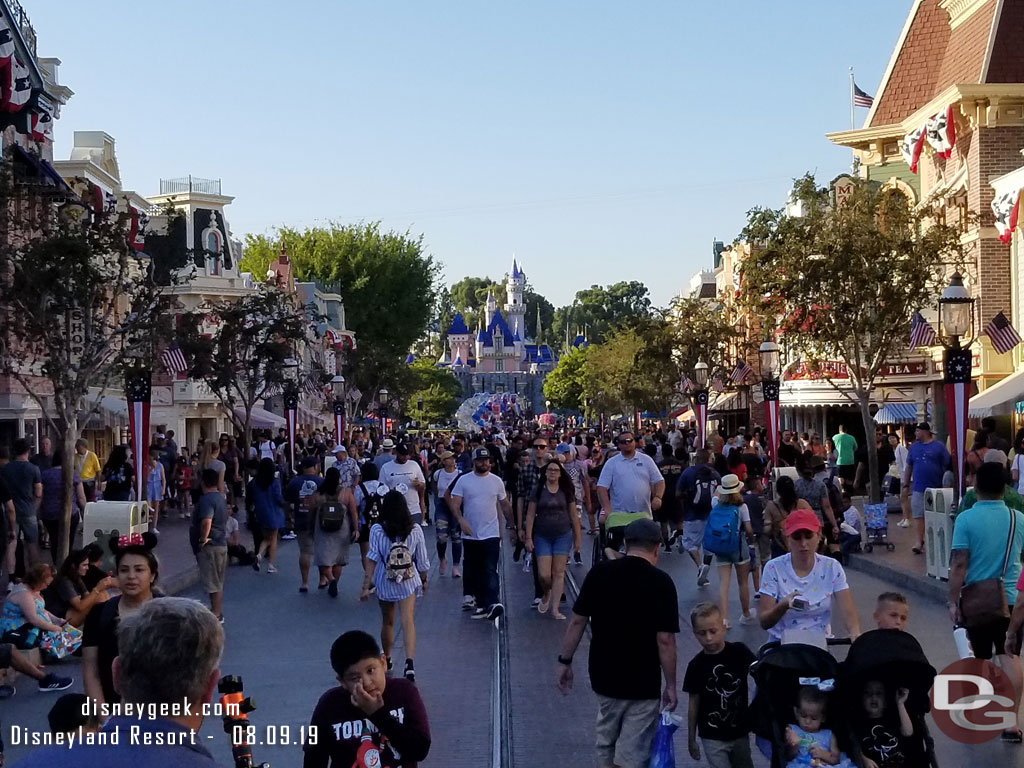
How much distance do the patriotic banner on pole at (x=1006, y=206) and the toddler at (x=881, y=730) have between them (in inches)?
981

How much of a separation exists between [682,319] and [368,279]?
23.2 m

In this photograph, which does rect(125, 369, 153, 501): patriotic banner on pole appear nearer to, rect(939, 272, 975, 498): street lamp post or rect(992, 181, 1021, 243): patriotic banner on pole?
rect(939, 272, 975, 498): street lamp post

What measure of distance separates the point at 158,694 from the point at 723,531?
10.4m

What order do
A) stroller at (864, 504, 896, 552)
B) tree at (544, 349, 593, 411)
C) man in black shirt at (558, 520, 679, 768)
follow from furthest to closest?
tree at (544, 349, 593, 411)
stroller at (864, 504, 896, 552)
man in black shirt at (558, 520, 679, 768)

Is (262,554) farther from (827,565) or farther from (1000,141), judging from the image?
(1000,141)

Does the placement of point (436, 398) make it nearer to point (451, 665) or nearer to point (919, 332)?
point (919, 332)

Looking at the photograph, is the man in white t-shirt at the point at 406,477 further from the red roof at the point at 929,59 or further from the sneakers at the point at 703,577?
the red roof at the point at 929,59

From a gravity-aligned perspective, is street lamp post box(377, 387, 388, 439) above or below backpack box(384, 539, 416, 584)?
above

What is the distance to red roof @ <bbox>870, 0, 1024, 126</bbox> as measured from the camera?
1385 inches

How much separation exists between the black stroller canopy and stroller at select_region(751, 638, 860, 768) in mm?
78

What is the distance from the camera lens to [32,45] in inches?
1190

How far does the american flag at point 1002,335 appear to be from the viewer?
28.5 metres

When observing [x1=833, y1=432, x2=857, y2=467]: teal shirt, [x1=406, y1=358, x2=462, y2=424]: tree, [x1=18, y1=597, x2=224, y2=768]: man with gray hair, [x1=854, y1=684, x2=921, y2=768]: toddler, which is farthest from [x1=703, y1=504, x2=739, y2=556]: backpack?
[x1=406, y1=358, x2=462, y2=424]: tree

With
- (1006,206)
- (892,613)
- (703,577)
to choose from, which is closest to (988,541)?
(892,613)
